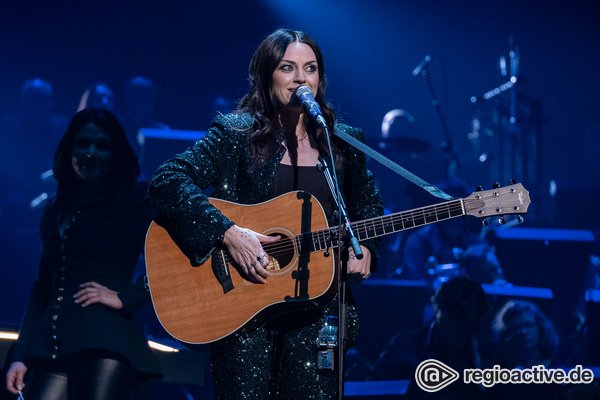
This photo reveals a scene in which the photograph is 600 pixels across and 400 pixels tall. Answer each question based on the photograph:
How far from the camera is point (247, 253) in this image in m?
3.25

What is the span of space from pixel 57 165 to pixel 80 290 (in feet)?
3.01

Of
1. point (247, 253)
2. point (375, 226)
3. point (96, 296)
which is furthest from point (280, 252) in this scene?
point (96, 296)

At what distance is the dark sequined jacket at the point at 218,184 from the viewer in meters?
3.31

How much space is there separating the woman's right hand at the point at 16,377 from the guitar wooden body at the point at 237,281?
5.19 feet

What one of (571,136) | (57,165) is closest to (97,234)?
(57,165)

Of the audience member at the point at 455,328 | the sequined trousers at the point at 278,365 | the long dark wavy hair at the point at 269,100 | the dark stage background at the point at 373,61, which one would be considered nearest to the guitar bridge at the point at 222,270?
the sequined trousers at the point at 278,365

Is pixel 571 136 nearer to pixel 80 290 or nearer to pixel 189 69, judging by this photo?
pixel 189 69

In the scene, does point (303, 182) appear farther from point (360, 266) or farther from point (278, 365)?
point (278, 365)

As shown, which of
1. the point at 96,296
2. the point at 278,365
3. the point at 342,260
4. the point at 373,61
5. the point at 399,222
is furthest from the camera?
the point at 373,61

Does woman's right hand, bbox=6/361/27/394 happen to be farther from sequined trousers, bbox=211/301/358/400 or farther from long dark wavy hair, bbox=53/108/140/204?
sequined trousers, bbox=211/301/358/400

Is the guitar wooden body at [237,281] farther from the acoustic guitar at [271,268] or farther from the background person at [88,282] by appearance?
the background person at [88,282]

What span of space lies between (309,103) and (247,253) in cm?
65

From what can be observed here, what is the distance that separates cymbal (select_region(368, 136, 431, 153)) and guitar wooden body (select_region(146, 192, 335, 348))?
6.75m

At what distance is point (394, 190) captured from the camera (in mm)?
11312
